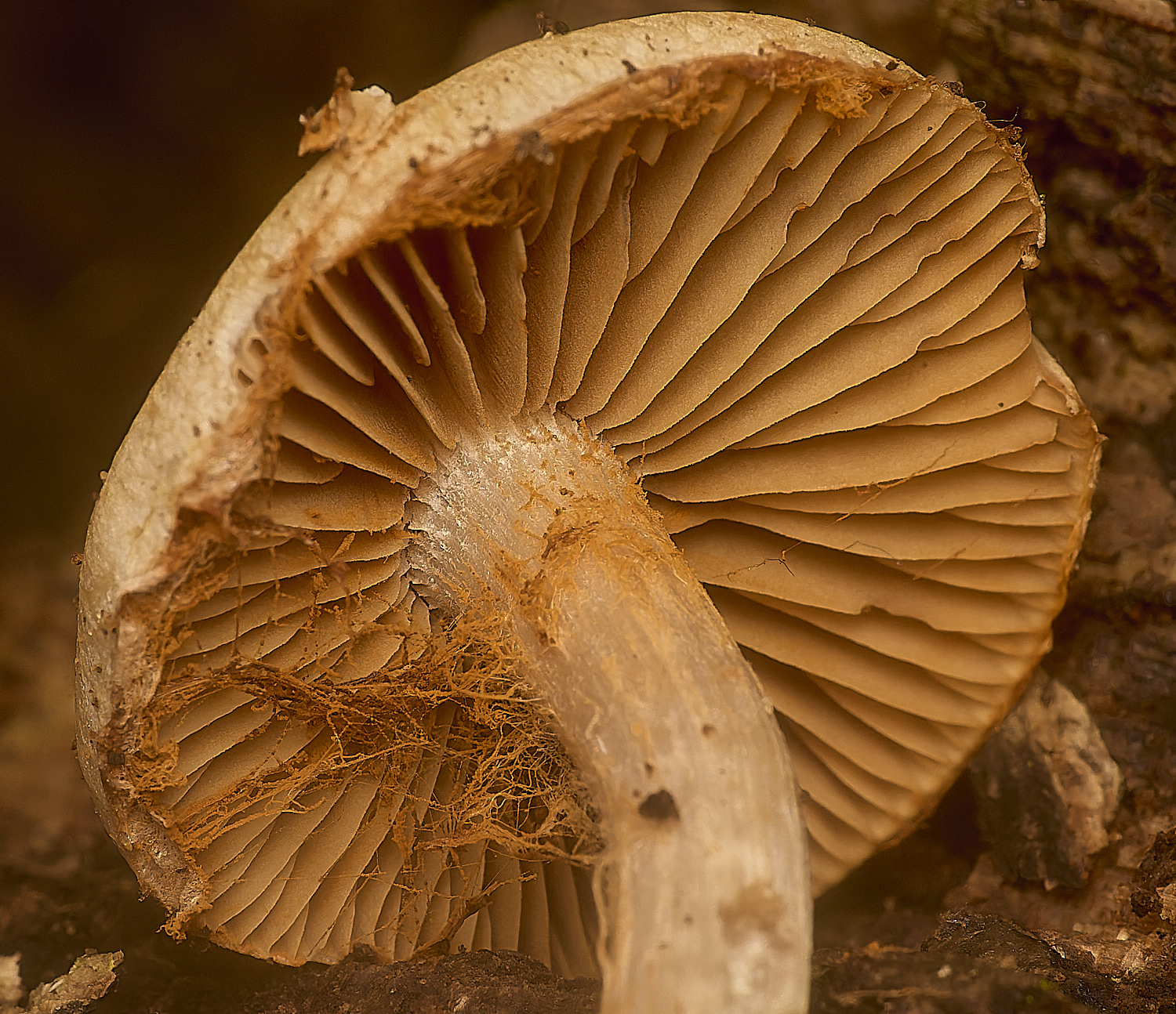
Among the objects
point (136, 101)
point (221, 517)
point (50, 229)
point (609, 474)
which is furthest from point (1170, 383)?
point (50, 229)

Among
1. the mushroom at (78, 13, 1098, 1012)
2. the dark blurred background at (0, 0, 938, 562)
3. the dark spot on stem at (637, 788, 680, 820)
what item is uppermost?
the dark blurred background at (0, 0, 938, 562)

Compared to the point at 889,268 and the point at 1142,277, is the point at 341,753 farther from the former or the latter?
the point at 1142,277

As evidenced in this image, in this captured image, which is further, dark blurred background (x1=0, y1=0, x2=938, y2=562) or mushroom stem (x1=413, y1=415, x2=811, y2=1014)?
dark blurred background (x1=0, y1=0, x2=938, y2=562)

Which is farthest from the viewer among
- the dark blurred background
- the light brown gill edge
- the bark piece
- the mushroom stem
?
the dark blurred background

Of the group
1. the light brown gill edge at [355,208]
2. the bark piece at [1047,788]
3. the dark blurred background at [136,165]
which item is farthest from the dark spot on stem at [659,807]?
the dark blurred background at [136,165]

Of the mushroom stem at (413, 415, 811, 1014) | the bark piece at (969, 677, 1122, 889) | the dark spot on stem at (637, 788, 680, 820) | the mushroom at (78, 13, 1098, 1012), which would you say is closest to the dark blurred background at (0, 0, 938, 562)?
the mushroom at (78, 13, 1098, 1012)

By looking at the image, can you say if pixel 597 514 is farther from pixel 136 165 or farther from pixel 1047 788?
pixel 136 165

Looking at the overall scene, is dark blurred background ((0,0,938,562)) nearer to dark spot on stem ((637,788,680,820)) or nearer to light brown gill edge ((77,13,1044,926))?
light brown gill edge ((77,13,1044,926))

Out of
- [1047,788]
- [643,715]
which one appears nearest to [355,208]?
[643,715]
